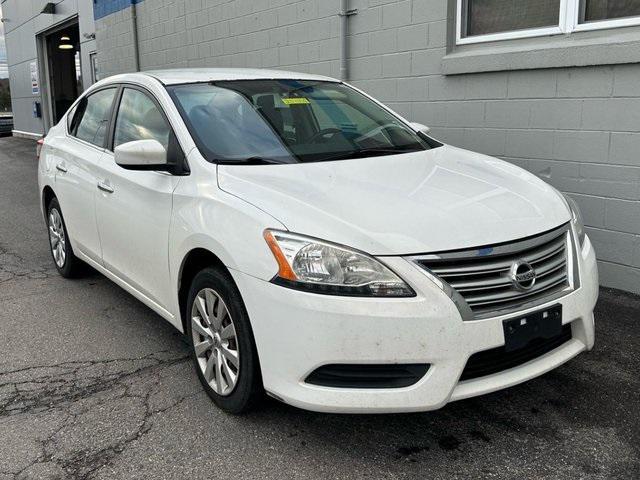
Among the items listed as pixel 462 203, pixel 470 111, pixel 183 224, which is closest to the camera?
pixel 462 203

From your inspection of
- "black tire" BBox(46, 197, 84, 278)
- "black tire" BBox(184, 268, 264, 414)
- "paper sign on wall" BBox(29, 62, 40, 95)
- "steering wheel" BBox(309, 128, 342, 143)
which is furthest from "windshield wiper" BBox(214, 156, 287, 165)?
"paper sign on wall" BBox(29, 62, 40, 95)

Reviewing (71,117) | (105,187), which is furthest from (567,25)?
(71,117)

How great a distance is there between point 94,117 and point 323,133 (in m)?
1.97

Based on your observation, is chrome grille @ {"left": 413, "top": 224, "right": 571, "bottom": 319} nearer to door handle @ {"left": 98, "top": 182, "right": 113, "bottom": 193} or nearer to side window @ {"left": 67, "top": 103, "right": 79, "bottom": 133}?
door handle @ {"left": 98, "top": 182, "right": 113, "bottom": 193}

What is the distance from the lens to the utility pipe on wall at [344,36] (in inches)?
267

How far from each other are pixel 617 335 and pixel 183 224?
2781 mm

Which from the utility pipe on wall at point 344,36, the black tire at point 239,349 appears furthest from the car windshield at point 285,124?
the utility pipe on wall at point 344,36

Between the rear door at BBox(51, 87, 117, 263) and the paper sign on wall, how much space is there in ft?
55.6

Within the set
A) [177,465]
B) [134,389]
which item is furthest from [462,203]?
[134,389]

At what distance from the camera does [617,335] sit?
13.1 feet

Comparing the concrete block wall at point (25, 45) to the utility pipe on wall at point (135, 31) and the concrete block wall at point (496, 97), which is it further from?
the concrete block wall at point (496, 97)

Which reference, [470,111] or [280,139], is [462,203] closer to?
[280,139]

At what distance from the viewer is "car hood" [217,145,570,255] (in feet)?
8.34

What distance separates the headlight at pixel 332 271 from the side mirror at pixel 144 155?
107 cm
